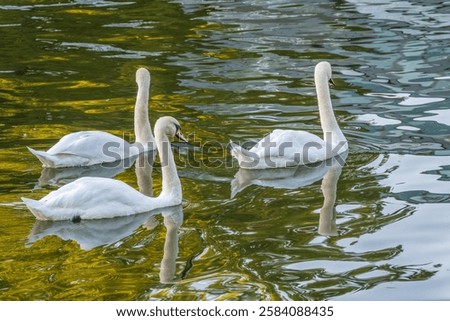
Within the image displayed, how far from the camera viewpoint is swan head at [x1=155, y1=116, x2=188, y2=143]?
11008 millimetres

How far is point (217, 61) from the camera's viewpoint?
669 inches

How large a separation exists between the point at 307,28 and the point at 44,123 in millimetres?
6759

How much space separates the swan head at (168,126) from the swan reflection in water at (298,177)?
0.76 m

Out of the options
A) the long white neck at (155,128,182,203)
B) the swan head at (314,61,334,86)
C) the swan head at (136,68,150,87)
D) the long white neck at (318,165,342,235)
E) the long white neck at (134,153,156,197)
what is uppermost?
the swan head at (314,61,334,86)

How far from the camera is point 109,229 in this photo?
10.2 m

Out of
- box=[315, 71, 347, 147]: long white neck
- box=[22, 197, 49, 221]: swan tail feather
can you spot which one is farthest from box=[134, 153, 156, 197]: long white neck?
box=[315, 71, 347, 147]: long white neck

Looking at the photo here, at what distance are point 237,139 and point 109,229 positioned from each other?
3.12m

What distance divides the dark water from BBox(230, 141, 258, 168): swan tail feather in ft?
0.43

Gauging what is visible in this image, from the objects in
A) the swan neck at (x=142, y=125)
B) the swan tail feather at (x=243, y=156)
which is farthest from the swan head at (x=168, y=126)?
the swan neck at (x=142, y=125)

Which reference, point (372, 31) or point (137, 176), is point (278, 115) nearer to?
point (137, 176)

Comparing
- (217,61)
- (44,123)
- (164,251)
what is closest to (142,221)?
(164,251)

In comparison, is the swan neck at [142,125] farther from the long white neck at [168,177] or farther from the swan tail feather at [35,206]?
the swan tail feather at [35,206]

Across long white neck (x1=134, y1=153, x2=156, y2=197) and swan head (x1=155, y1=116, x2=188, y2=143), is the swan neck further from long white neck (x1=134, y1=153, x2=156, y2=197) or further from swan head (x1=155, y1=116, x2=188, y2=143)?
swan head (x1=155, y1=116, x2=188, y2=143)

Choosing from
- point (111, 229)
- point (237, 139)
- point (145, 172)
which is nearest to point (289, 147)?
point (237, 139)
